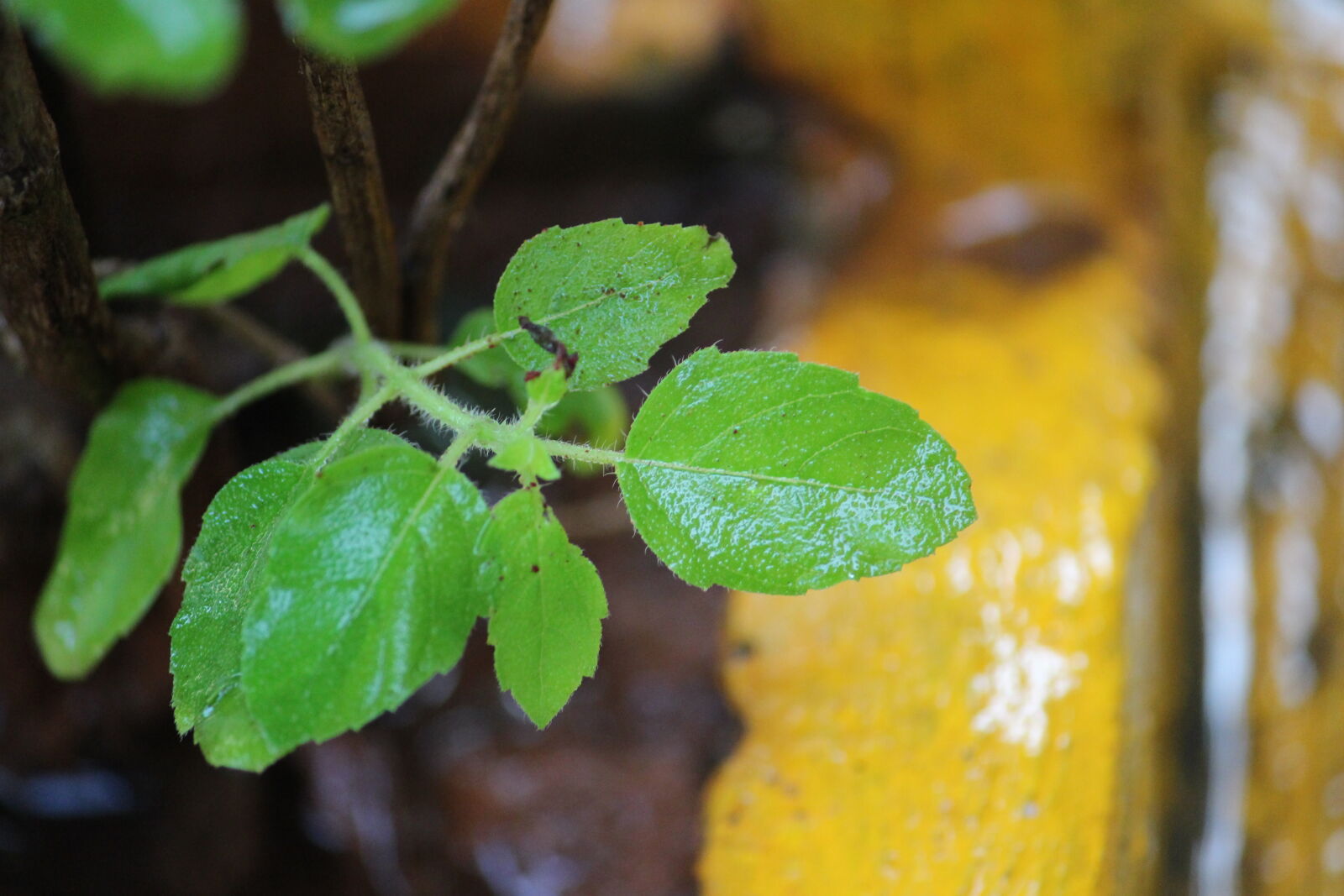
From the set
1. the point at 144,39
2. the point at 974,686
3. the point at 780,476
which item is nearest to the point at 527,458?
the point at 780,476

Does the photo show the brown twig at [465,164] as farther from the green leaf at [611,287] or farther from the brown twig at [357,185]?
the green leaf at [611,287]

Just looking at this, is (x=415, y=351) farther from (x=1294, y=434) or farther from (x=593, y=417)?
(x=1294, y=434)

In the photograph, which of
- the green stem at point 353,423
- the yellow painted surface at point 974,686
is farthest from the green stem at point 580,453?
the yellow painted surface at point 974,686

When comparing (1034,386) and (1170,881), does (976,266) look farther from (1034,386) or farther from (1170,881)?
(1170,881)

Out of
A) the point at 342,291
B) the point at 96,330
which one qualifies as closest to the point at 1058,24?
the point at 342,291

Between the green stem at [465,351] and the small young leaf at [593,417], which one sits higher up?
the green stem at [465,351]

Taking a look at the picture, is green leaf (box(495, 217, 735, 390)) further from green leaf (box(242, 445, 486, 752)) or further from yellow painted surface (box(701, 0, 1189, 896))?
yellow painted surface (box(701, 0, 1189, 896))
